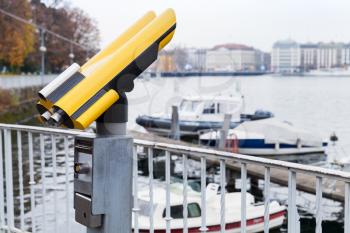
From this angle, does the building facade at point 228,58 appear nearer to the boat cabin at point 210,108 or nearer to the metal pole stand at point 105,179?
the boat cabin at point 210,108

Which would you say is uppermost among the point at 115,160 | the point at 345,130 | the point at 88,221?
the point at 115,160

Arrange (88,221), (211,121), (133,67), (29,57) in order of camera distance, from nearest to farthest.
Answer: (133,67) < (88,221) < (211,121) < (29,57)

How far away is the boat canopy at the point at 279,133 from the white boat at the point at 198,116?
12.0ft

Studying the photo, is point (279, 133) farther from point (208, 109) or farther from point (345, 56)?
point (345, 56)

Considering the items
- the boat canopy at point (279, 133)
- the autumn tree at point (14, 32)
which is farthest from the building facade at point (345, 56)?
the boat canopy at point (279, 133)

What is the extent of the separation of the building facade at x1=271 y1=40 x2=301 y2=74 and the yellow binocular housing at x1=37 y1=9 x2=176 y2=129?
512ft

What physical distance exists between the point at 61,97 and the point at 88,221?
2.07 feet

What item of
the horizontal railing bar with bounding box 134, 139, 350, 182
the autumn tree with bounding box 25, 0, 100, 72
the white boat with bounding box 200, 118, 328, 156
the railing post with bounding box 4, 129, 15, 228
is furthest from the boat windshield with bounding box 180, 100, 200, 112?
the autumn tree with bounding box 25, 0, 100, 72

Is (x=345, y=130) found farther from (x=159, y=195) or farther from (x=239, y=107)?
(x=159, y=195)

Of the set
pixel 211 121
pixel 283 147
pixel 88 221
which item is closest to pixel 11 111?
pixel 211 121

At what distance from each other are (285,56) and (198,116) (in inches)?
5258

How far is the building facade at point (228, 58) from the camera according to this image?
72.8 meters

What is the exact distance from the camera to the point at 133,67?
234 cm

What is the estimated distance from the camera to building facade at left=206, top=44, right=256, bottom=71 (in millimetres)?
72812
